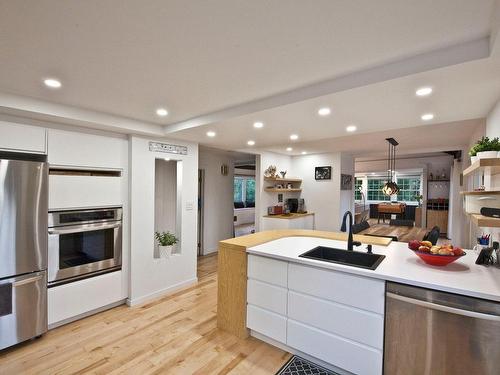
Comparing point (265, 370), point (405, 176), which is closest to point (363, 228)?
point (265, 370)

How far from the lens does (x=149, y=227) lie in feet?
11.1

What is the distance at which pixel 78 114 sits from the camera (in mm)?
2545

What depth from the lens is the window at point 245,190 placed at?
893 centimetres

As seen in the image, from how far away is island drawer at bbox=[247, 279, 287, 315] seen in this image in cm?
224

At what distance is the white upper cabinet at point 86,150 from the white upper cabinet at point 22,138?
73 millimetres

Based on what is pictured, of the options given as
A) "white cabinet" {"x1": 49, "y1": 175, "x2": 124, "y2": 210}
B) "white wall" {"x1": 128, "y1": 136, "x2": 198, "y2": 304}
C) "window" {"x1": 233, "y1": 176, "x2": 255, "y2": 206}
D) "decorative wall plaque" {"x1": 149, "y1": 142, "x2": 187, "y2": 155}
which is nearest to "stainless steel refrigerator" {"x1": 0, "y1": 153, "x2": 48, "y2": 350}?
"white cabinet" {"x1": 49, "y1": 175, "x2": 124, "y2": 210}

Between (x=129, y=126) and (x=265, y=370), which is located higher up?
(x=129, y=126)

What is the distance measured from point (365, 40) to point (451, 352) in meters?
1.92

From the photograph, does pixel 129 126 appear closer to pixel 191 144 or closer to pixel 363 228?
pixel 191 144

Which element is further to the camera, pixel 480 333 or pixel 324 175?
pixel 324 175

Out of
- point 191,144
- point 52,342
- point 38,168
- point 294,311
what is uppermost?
point 191,144

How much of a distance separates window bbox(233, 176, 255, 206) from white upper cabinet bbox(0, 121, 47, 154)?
6494 millimetres

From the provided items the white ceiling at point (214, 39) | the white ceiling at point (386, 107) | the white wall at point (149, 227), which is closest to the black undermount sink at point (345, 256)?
the white ceiling at point (386, 107)

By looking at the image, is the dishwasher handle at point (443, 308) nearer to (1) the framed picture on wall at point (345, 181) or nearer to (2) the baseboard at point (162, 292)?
(2) the baseboard at point (162, 292)
